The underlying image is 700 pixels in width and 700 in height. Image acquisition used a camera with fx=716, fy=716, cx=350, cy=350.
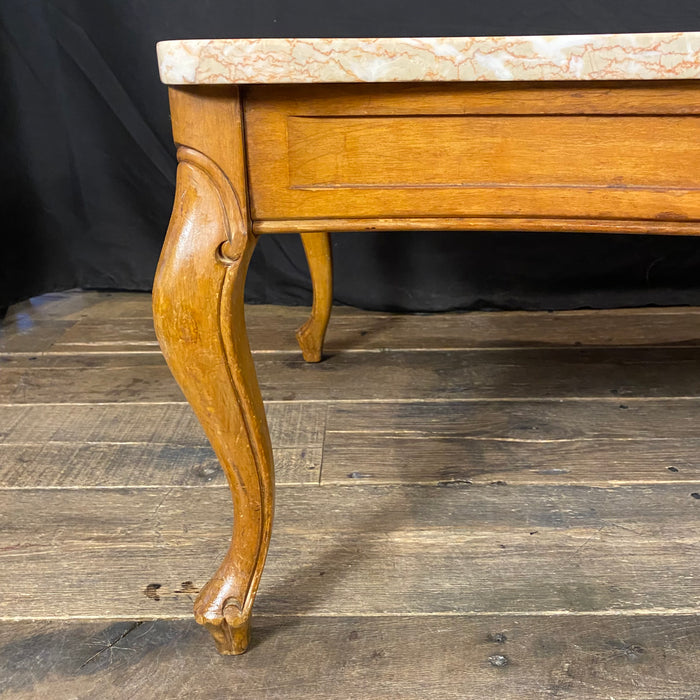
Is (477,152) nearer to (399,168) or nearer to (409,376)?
(399,168)

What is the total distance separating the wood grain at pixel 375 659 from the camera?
0.65 metres

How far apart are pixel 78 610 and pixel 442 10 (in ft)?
4.33

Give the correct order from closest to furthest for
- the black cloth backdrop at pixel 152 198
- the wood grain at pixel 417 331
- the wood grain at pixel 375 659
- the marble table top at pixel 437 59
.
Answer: the marble table top at pixel 437 59 < the wood grain at pixel 375 659 < the wood grain at pixel 417 331 < the black cloth backdrop at pixel 152 198

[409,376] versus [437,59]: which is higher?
[437,59]

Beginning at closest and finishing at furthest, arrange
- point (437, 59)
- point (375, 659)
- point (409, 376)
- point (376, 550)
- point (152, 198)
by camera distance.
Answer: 1. point (437, 59)
2. point (375, 659)
3. point (376, 550)
4. point (409, 376)
5. point (152, 198)

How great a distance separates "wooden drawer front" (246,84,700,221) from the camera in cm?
53

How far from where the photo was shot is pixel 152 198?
172 centimetres

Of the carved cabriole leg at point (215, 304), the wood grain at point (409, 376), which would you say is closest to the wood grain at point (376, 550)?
the carved cabriole leg at point (215, 304)

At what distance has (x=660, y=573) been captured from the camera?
780mm

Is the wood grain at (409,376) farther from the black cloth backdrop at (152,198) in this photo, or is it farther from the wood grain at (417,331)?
the black cloth backdrop at (152,198)

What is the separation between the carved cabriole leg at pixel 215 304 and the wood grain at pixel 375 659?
2.3 inches

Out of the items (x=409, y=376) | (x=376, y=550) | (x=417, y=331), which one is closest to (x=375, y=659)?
(x=376, y=550)

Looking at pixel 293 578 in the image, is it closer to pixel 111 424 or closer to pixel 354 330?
pixel 111 424

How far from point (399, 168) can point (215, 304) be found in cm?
18
